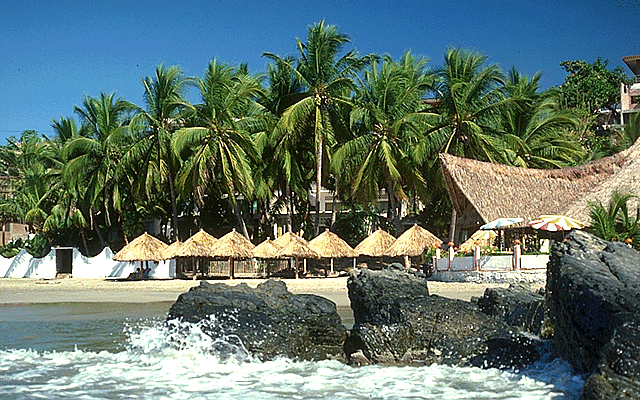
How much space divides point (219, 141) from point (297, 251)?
250 inches

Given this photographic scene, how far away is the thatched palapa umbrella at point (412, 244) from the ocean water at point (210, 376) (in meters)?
16.9

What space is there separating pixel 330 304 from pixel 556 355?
2.73 meters

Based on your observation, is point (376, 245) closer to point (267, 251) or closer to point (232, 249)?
point (267, 251)

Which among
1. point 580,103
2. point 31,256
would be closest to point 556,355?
point 31,256

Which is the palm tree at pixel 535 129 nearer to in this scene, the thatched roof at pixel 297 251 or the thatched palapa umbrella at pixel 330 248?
the thatched palapa umbrella at pixel 330 248

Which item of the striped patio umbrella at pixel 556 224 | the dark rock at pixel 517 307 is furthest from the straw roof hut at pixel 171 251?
the dark rock at pixel 517 307

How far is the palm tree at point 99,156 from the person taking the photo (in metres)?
30.5

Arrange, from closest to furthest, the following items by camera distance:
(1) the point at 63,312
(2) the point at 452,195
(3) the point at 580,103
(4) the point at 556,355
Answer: (4) the point at 556,355 < (1) the point at 63,312 < (2) the point at 452,195 < (3) the point at 580,103

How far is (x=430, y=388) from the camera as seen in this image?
6.64m

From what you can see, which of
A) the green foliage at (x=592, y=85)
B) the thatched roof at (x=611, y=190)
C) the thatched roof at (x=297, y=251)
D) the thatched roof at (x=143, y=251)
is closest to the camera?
the thatched roof at (x=611, y=190)

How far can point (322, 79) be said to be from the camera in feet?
95.6

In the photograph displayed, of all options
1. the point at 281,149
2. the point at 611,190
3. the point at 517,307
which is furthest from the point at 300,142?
the point at 517,307

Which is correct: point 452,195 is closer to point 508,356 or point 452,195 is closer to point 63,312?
point 63,312

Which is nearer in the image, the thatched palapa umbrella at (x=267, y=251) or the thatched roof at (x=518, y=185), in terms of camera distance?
the thatched roof at (x=518, y=185)
